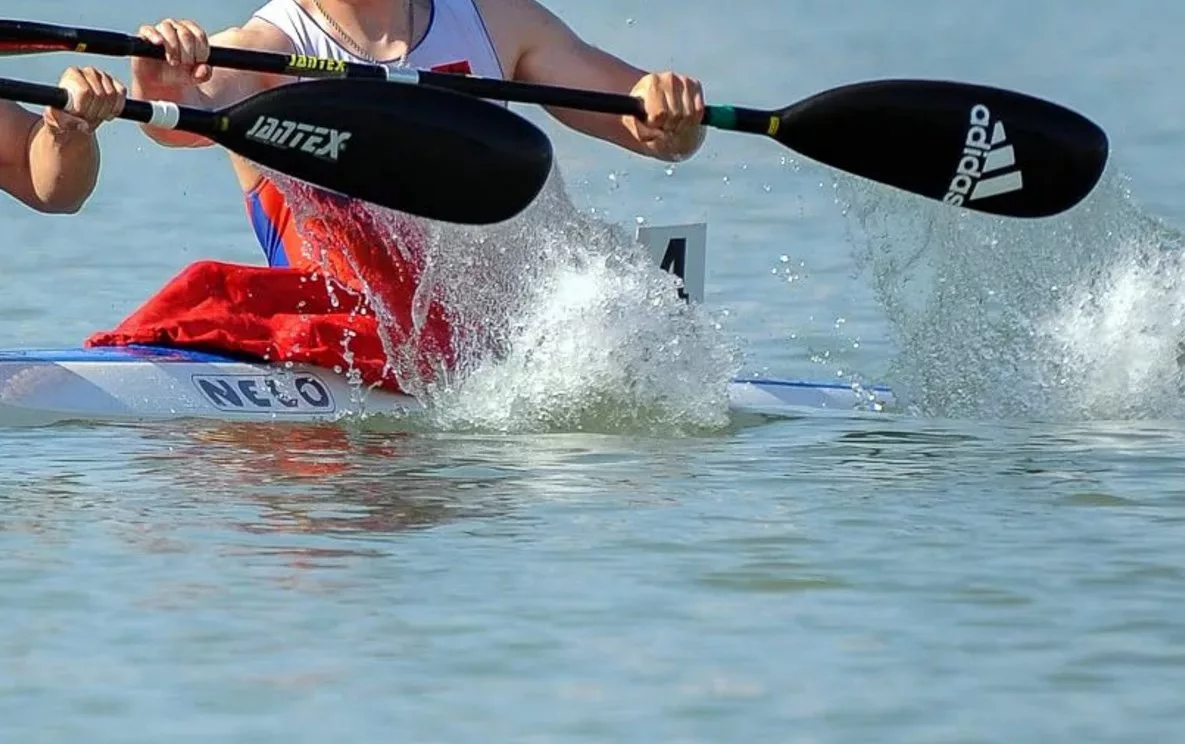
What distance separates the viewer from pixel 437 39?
5.46 metres

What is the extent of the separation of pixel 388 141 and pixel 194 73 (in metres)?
0.49

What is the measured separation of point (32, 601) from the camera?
3.52 metres

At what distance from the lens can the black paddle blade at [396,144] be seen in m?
4.81

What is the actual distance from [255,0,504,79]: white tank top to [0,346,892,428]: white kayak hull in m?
0.69

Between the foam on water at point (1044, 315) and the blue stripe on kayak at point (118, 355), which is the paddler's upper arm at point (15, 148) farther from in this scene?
the foam on water at point (1044, 315)

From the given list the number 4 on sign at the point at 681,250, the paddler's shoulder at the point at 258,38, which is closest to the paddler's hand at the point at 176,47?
the paddler's shoulder at the point at 258,38

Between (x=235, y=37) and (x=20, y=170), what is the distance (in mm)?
541

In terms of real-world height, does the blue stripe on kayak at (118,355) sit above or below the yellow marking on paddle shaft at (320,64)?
below

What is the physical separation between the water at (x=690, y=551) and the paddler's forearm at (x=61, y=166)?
1.49 ft

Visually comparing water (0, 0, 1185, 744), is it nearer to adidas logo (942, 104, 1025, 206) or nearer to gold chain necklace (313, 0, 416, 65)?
adidas logo (942, 104, 1025, 206)

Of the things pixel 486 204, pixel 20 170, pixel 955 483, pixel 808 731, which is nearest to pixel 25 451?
pixel 20 170

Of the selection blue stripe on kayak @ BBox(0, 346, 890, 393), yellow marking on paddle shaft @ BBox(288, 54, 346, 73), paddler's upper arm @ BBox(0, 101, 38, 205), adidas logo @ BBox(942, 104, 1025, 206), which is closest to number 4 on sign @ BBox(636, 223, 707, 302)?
adidas logo @ BBox(942, 104, 1025, 206)

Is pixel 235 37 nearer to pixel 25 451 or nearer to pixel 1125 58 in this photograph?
pixel 25 451

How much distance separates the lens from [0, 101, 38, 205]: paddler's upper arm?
501 centimetres
